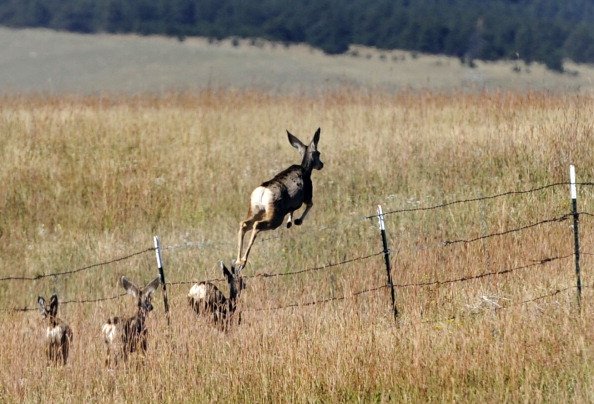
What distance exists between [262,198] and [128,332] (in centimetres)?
263

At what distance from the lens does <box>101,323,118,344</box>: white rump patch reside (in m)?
8.14

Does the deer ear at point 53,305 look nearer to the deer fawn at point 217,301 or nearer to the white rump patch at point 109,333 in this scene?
the white rump patch at point 109,333

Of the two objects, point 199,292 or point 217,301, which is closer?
point 217,301

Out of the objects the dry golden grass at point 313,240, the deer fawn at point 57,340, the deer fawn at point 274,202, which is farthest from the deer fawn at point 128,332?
the deer fawn at point 274,202

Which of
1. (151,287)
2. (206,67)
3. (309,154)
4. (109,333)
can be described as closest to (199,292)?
(151,287)

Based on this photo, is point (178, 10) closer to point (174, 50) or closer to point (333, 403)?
point (174, 50)

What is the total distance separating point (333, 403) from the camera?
6.85 metres

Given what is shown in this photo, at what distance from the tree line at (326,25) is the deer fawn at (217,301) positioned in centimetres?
1352

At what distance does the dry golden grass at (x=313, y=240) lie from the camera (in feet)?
23.8

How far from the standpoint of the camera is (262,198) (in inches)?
411

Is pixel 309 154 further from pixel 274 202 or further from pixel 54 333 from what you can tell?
pixel 54 333

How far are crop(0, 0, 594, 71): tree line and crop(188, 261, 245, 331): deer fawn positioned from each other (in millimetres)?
13516

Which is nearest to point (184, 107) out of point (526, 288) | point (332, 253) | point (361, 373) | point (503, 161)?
point (503, 161)

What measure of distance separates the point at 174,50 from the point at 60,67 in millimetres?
2335
